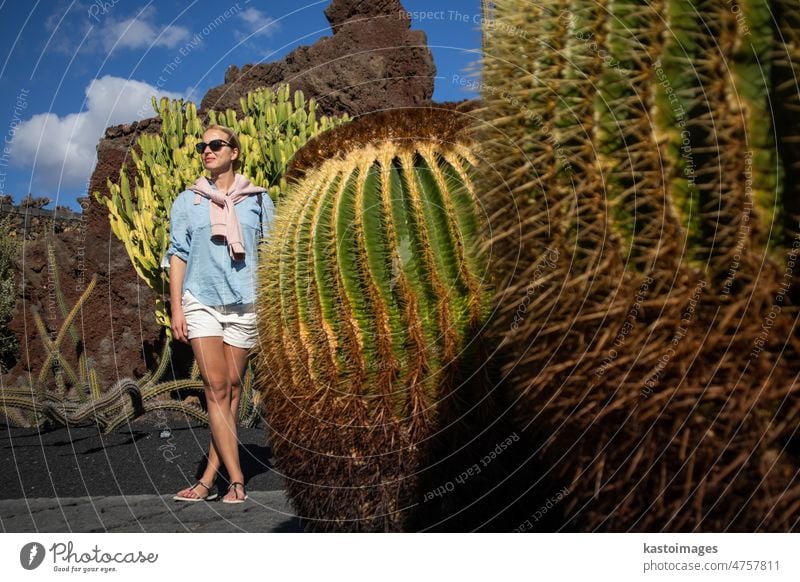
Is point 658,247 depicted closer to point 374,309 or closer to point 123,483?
point 374,309

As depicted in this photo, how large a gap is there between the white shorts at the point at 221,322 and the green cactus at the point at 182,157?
5.78 feet

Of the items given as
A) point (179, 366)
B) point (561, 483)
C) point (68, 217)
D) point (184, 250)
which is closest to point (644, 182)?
point (561, 483)

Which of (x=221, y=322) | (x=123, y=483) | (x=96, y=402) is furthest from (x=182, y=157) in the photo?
(x=221, y=322)

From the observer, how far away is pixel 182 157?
5.11 m

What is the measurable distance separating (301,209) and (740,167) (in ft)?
4.87

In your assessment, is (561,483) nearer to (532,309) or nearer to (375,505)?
(532,309)

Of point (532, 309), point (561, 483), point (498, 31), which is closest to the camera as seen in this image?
point (532, 309)

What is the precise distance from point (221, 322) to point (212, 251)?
0.28 m

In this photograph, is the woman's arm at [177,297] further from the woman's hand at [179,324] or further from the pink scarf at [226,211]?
the pink scarf at [226,211]

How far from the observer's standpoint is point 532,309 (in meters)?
1.58

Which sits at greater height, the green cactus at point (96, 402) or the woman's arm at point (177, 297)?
the woman's arm at point (177, 297)

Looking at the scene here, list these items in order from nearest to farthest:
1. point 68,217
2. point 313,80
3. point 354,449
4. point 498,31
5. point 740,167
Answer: point 740,167
point 498,31
point 354,449
point 313,80
point 68,217

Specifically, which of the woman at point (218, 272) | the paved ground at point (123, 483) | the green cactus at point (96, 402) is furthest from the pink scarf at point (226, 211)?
the green cactus at point (96, 402)

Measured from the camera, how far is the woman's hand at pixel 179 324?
3.15 m
